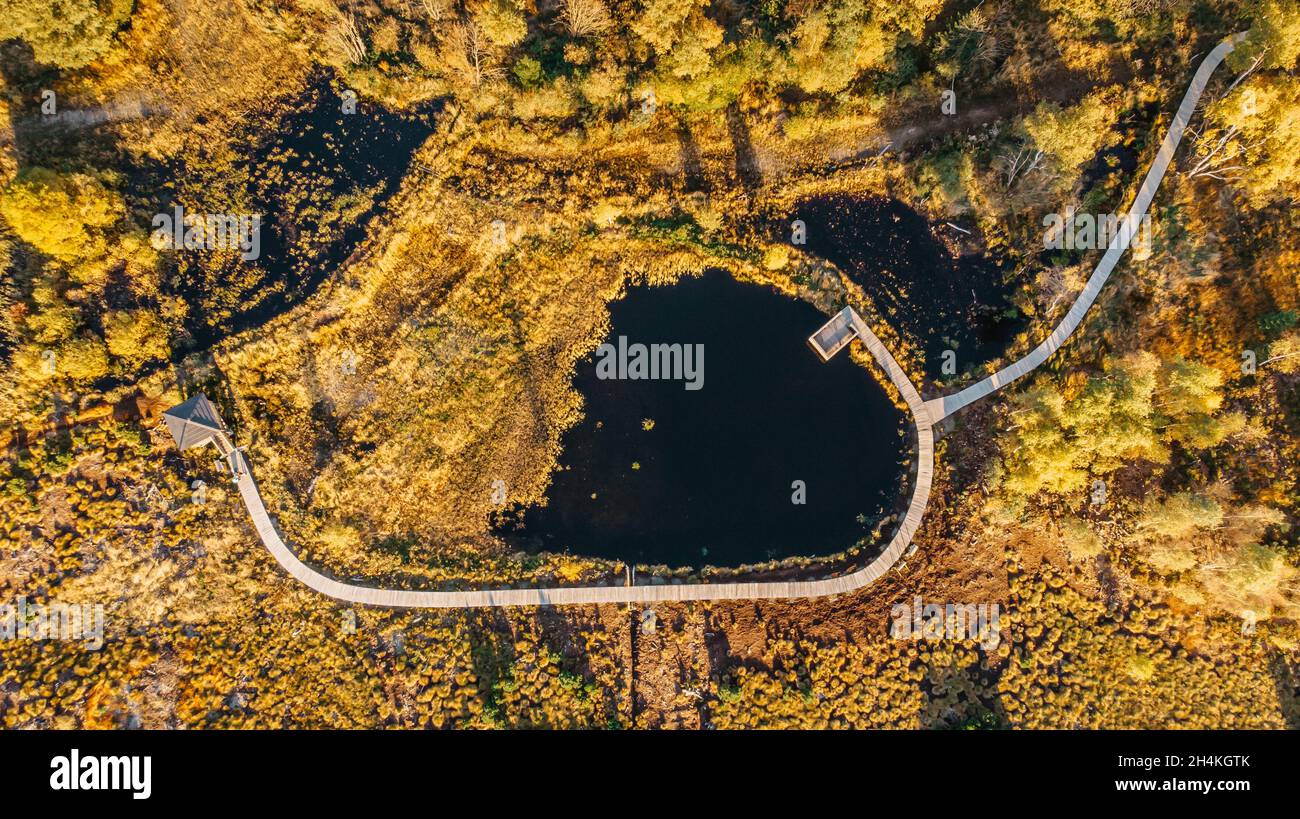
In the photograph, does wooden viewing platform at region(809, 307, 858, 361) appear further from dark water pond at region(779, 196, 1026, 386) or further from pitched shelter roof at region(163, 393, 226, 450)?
pitched shelter roof at region(163, 393, 226, 450)

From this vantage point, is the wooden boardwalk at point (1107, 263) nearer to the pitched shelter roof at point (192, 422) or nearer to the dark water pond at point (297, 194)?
the dark water pond at point (297, 194)

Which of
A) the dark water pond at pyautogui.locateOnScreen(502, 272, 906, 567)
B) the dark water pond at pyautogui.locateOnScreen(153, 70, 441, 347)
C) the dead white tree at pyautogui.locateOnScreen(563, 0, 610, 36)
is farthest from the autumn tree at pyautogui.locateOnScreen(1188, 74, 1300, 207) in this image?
the dark water pond at pyautogui.locateOnScreen(153, 70, 441, 347)

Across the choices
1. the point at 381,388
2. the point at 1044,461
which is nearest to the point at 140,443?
the point at 381,388

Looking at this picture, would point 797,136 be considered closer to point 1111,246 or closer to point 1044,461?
point 1111,246

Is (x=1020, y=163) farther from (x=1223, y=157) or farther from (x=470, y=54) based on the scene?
(x=470, y=54)

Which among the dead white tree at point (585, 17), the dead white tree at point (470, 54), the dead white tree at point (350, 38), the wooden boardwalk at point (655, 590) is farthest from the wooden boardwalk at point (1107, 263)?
the dead white tree at point (350, 38)

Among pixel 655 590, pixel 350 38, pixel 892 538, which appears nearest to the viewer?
pixel 655 590

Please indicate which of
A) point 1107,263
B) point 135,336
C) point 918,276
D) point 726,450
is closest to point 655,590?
point 726,450
